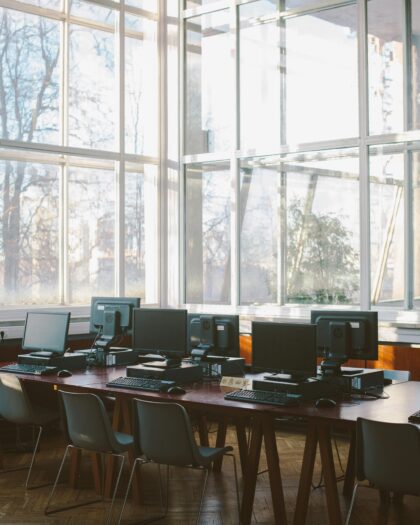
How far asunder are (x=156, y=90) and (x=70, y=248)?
2133 millimetres

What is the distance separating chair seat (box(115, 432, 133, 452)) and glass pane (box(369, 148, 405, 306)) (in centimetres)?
323

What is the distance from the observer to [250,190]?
27.4 ft

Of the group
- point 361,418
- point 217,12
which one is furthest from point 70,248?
point 361,418

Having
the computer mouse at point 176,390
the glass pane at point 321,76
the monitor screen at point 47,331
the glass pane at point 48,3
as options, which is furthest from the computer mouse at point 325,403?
the glass pane at point 48,3

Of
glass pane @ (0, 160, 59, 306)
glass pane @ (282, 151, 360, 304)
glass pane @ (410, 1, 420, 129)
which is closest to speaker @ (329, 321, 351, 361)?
glass pane @ (282, 151, 360, 304)

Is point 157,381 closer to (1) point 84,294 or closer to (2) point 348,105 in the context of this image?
(1) point 84,294

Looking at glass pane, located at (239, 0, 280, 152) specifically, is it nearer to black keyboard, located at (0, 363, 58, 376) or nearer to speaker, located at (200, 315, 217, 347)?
speaker, located at (200, 315, 217, 347)

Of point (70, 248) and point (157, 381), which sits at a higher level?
point (70, 248)

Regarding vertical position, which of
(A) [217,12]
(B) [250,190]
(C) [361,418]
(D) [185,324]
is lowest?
(C) [361,418]

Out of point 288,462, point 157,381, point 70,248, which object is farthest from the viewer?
point 70,248

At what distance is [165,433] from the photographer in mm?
4391

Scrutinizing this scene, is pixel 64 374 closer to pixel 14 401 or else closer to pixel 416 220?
pixel 14 401

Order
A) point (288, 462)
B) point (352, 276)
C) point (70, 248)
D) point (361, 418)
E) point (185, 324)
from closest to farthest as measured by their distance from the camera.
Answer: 1. point (361, 418)
2. point (185, 324)
3. point (288, 462)
4. point (352, 276)
5. point (70, 248)

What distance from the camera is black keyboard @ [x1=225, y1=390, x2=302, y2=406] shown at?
14.7 ft
